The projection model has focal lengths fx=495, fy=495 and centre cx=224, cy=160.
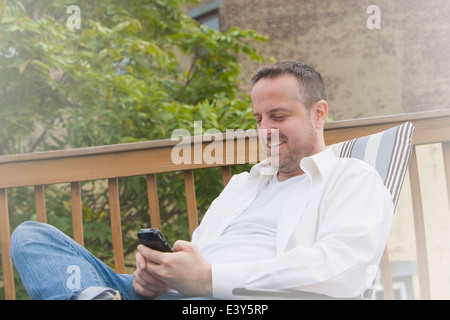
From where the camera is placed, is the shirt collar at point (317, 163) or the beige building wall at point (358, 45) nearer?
the shirt collar at point (317, 163)

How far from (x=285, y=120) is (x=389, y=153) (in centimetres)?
37

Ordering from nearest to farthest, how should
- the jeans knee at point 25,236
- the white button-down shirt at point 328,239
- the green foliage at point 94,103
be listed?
the white button-down shirt at point 328,239 < the jeans knee at point 25,236 < the green foliage at point 94,103

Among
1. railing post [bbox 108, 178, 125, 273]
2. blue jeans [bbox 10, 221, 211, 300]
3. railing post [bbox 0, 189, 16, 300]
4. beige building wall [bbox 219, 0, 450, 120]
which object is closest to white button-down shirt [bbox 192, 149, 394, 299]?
blue jeans [bbox 10, 221, 211, 300]

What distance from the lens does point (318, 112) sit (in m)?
1.62

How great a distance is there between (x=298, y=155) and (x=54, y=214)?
8.02 ft

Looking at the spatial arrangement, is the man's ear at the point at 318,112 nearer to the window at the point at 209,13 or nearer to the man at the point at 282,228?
the man at the point at 282,228

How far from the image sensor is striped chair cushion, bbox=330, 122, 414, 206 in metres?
1.57

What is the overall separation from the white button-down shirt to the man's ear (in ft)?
0.62

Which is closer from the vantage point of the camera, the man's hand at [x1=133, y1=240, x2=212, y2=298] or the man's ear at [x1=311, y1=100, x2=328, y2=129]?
the man's hand at [x1=133, y1=240, x2=212, y2=298]

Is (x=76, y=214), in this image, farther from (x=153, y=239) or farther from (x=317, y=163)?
(x=317, y=163)

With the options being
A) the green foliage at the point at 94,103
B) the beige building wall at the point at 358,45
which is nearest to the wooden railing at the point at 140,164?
the green foliage at the point at 94,103

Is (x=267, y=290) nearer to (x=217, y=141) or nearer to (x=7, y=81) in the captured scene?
(x=217, y=141)

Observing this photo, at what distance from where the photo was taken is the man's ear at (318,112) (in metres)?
1.60

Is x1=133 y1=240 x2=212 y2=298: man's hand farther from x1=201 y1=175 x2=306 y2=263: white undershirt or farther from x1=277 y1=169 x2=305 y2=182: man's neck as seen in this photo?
x1=277 y1=169 x2=305 y2=182: man's neck
